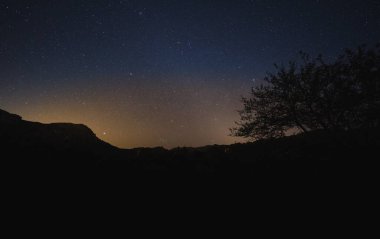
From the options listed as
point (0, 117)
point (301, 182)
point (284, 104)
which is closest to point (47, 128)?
point (0, 117)

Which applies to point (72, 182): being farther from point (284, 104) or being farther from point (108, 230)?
point (284, 104)

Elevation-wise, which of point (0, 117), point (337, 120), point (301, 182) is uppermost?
point (0, 117)

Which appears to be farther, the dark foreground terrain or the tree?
the tree

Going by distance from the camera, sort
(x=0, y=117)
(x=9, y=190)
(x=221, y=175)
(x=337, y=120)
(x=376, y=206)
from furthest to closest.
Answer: (x=0, y=117), (x=337, y=120), (x=221, y=175), (x=9, y=190), (x=376, y=206)

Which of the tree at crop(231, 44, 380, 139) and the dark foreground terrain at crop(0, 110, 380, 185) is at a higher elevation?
the tree at crop(231, 44, 380, 139)

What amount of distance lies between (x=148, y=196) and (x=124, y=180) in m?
1.09

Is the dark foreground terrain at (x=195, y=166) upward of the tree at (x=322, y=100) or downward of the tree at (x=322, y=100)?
downward

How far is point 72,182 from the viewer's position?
5219 mm

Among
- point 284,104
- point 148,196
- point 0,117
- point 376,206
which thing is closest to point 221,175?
point 148,196

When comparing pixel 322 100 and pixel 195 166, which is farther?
pixel 322 100

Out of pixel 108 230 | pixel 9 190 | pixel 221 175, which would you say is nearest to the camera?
pixel 108 230

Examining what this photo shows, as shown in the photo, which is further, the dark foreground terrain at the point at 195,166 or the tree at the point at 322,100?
the tree at the point at 322,100

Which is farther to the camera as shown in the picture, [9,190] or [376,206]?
[9,190]

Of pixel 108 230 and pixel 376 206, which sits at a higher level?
pixel 376 206
